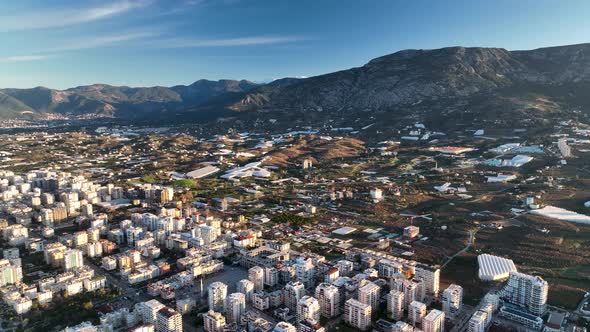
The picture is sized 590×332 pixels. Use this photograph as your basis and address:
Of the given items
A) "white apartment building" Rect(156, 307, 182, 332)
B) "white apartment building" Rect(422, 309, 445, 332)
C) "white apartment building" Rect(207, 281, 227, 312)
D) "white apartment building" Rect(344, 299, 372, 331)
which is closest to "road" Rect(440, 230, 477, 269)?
"white apartment building" Rect(422, 309, 445, 332)

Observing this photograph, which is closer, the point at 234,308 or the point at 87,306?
the point at 234,308

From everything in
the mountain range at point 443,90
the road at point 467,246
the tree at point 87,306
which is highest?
the mountain range at point 443,90

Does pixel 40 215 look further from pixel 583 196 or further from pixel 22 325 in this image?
pixel 583 196

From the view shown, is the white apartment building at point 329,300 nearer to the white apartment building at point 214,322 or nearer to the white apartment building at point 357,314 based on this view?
the white apartment building at point 357,314

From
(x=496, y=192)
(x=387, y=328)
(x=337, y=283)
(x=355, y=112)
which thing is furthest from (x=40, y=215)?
(x=355, y=112)

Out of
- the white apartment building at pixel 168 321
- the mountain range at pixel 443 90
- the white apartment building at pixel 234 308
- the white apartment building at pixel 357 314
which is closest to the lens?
the white apartment building at pixel 168 321

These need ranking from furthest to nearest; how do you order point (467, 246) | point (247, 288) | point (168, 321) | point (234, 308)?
1. point (467, 246)
2. point (247, 288)
3. point (234, 308)
4. point (168, 321)

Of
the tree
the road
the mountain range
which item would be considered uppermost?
the mountain range

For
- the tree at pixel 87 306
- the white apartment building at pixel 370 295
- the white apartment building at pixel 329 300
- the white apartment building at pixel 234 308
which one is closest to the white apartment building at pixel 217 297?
the white apartment building at pixel 234 308

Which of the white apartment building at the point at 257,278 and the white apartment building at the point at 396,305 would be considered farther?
the white apartment building at the point at 257,278

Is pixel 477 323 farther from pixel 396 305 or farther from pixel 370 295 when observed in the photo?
pixel 370 295

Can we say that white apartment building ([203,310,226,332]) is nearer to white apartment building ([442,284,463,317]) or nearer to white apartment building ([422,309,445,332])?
white apartment building ([422,309,445,332])

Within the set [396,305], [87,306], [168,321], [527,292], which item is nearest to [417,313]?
[396,305]
